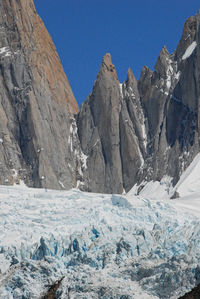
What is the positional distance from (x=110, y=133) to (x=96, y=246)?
6685 cm

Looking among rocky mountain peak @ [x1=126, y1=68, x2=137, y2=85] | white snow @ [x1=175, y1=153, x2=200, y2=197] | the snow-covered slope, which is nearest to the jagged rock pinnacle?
rocky mountain peak @ [x1=126, y1=68, x2=137, y2=85]

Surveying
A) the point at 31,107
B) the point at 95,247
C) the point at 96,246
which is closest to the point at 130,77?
the point at 31,107

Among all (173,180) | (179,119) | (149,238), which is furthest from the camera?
(179,119)

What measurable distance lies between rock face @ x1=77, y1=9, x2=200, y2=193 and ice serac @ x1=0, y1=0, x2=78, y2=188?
3.99 m

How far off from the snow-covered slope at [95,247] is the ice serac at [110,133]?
4899 centimetres

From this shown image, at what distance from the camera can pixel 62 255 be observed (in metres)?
70.4

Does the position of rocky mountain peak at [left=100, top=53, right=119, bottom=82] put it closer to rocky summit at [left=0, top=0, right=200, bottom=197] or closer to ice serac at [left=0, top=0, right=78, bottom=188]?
rocky summit at [left=0, top=0, right=200, bottom=197]

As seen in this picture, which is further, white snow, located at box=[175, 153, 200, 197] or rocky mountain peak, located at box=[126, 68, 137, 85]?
rocky mountain peak, located at box=[126, 68, 137, 85]

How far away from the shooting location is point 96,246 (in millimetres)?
69438

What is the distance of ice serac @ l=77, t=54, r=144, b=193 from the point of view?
133 metres

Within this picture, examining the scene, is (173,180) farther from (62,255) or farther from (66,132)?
(62,255)

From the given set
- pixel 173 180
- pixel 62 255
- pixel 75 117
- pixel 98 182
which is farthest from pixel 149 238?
pixel 75 117

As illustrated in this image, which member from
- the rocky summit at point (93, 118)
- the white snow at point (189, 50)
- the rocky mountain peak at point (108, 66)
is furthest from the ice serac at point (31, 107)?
the white snow at point (189, 50)

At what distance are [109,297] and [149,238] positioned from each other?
8.51m
